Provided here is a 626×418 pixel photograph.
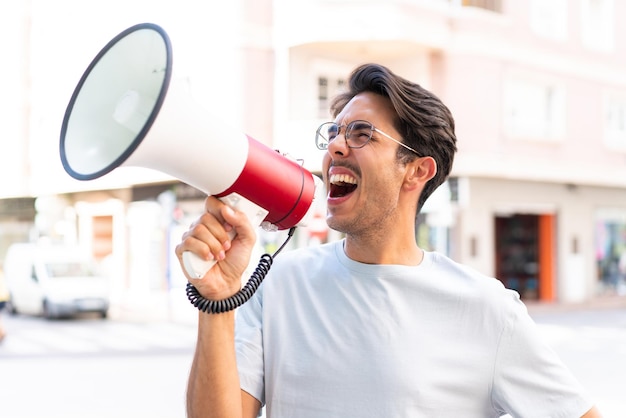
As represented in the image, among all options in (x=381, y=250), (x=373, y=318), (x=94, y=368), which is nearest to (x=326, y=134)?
(x=381, y=250)

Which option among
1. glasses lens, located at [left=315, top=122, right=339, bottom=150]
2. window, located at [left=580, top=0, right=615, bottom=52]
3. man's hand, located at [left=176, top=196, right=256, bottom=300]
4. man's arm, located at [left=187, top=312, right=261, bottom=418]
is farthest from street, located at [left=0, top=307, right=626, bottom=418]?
window, located at [left=580, top=0, right=615, bottom=52]

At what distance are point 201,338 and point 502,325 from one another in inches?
27.1

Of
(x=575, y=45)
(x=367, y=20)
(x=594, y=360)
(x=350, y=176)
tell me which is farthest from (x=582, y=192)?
(x=350, y=176)

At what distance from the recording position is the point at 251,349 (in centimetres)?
174

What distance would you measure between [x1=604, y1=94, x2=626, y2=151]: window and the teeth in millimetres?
20005

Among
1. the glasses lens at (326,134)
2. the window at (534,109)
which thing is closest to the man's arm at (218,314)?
Result: the glasses lens at (326,134)

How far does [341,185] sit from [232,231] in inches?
17.1

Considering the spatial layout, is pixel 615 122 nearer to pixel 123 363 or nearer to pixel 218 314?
pixel 123 363

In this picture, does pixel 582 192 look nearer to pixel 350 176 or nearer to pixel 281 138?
pixel 281 138

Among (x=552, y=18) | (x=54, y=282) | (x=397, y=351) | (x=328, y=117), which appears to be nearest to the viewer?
(x=397, y=351)

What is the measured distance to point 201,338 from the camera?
156 cm

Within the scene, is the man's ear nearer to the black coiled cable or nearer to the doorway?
the black coiled cable

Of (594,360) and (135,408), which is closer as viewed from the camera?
(135,408)

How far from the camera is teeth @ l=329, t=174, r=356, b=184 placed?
185 centimetres
